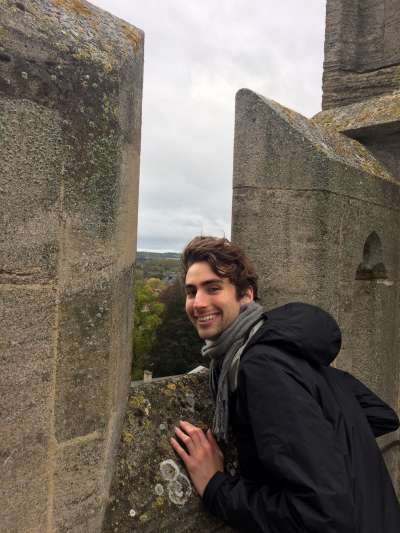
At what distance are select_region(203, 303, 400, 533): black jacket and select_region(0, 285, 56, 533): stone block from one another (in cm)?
59

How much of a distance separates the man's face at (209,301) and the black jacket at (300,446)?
177 millimetres

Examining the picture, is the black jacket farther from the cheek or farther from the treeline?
the treeline

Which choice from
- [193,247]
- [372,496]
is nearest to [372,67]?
[193,247]

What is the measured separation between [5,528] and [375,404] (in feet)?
4.52

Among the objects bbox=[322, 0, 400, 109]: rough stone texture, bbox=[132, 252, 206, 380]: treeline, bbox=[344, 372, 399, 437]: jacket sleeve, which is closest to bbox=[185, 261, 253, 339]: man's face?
bbox=[344, 372, 399, 437]: jacket sleeve

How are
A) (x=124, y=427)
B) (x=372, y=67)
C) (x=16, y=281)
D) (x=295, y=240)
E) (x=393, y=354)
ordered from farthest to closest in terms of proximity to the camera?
(x=372, y=67) → (x=393, y=354) → (x=295, y=240) → (x=124, y=427) → (x=16, y=281)

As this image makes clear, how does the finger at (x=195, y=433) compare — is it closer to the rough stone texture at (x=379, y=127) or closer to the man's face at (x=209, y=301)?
the man's face at (x=209, y=301)

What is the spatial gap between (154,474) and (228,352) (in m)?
0.53

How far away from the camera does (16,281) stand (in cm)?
124

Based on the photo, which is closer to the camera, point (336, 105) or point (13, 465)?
point (13, 465)

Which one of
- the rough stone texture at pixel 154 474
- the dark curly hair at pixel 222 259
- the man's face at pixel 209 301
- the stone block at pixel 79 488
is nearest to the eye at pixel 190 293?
the man's face at pixel 209 301

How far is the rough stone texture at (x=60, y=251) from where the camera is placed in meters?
1.23

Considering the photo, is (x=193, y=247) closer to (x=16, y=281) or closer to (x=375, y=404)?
(x=16, y=281)

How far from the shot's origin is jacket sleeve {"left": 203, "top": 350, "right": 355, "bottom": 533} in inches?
49.7
